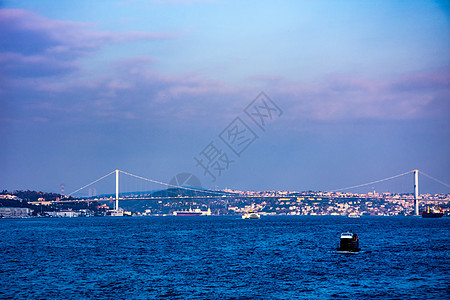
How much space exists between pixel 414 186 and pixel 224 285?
178310 millimetres

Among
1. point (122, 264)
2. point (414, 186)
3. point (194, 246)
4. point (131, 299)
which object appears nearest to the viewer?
point (131, 299)

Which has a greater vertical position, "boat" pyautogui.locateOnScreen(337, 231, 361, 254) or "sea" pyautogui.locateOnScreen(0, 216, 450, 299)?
"boat" pyautogui.locateOnScreen(337, 231, 361, 254)

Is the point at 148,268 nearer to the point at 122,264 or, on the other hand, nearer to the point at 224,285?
the point at 122,264

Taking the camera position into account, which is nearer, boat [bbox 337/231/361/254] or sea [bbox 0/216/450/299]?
sea [bbox 0/216/450/299]

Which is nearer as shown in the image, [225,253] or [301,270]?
[301,270]

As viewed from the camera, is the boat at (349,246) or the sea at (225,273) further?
the boat at (349,246)

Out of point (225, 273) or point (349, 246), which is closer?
point (225, 273)

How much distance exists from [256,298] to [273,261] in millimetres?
15743

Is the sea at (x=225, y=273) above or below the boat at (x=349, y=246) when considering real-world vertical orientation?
below

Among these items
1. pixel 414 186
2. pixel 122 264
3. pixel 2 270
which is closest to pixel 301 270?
pixel 122 264

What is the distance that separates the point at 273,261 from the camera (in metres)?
42.0

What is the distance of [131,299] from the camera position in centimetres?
2616

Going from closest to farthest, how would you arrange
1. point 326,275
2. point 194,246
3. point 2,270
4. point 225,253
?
point 326,275 < point 2,270 < point 225,253 < point 194,246

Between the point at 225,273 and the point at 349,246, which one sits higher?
the point at 349,246
